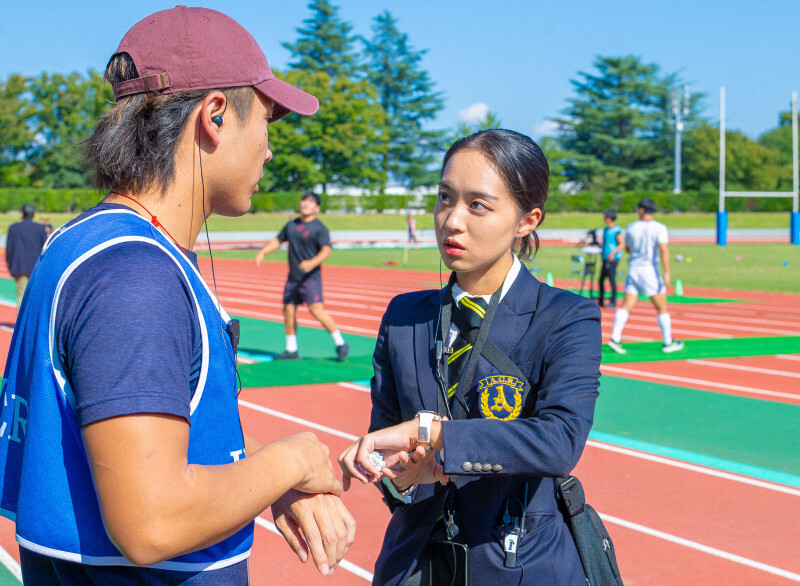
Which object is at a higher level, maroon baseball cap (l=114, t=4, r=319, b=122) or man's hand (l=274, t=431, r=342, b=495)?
maroon baseball cap (l=114, t=4, r=319, b=122)

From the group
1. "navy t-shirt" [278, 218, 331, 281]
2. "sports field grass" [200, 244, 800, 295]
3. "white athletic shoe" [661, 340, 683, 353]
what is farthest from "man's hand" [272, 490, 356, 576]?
"sports field grass" [200, 244, 800, 295]

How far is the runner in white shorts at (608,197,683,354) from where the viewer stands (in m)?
11.5

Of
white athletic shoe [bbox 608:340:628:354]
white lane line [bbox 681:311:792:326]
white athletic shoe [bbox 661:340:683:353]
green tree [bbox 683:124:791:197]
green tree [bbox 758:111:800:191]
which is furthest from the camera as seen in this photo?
green tree [bbox 758:111:800:191]

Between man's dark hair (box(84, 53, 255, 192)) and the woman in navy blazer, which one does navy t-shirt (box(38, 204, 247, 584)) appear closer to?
man's dark hair (box(84, 53, 255, 192))

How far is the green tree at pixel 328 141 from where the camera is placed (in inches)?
2704

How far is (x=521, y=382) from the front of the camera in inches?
84.3

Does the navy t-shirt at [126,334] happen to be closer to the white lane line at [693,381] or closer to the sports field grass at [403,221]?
the white lane line at [693,381]

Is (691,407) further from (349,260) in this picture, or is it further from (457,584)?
(349,260)

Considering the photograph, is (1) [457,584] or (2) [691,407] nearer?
(1) [457,584]

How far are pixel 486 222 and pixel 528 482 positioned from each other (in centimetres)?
72

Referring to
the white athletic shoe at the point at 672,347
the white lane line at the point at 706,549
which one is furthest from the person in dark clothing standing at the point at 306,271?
the white lane line at the point at 706,549

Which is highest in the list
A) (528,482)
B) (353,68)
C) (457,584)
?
(353,68)

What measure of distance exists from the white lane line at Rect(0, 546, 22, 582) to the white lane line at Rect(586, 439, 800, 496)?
4.28 m

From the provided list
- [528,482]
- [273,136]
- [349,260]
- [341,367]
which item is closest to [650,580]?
[528,482]
